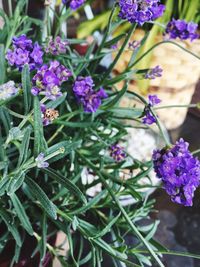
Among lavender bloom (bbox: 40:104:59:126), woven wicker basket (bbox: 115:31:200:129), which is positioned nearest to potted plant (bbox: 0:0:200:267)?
lavender bloom (bbox: 40:104:59:126)

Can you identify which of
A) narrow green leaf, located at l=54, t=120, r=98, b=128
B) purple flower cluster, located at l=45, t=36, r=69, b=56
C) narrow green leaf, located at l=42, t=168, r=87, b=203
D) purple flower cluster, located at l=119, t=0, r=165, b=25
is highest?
purple flower cluster, located at l=119, t=0, r=165, b=25

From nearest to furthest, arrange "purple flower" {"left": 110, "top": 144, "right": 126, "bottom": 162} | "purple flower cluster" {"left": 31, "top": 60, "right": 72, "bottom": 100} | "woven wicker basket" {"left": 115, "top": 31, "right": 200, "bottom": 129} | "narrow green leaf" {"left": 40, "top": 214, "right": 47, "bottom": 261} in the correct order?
"purple flower cluster" {"left": 31, "top": 60, "right": 72, "bottom": 100} < "narrow green leaf" {"left": 40, "top": 214, "right": 47, "bottom": 261} < "purple flower" {"left": 110, "top": 144, "right": 126, "bottom": 162} < "woven wicker basket" {"left": 115, "top": 31, "right": 200, "bottom": 129}

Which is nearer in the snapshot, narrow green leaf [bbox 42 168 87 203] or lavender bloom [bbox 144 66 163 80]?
narrow green leaf [bbox 42 168 87 203]

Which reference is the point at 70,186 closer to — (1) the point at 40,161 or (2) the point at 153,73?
(1) the point at 40,161

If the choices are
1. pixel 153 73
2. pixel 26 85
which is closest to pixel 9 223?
pixel 26 85

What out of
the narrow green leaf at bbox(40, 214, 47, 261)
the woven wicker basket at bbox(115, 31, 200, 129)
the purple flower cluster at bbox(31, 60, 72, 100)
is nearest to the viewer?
the purple flower cluster at bbox(31, 60, 72, 100)

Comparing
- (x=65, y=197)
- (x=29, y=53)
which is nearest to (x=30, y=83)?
(x=29, y=53)

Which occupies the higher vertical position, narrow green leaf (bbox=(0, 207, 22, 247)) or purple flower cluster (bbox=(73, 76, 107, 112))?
purple flower cluster (bbox=(73, 76, 107, 112))

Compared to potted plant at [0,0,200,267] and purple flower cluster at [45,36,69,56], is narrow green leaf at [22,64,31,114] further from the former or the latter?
purple flower cluster at [45,36,69,56]
